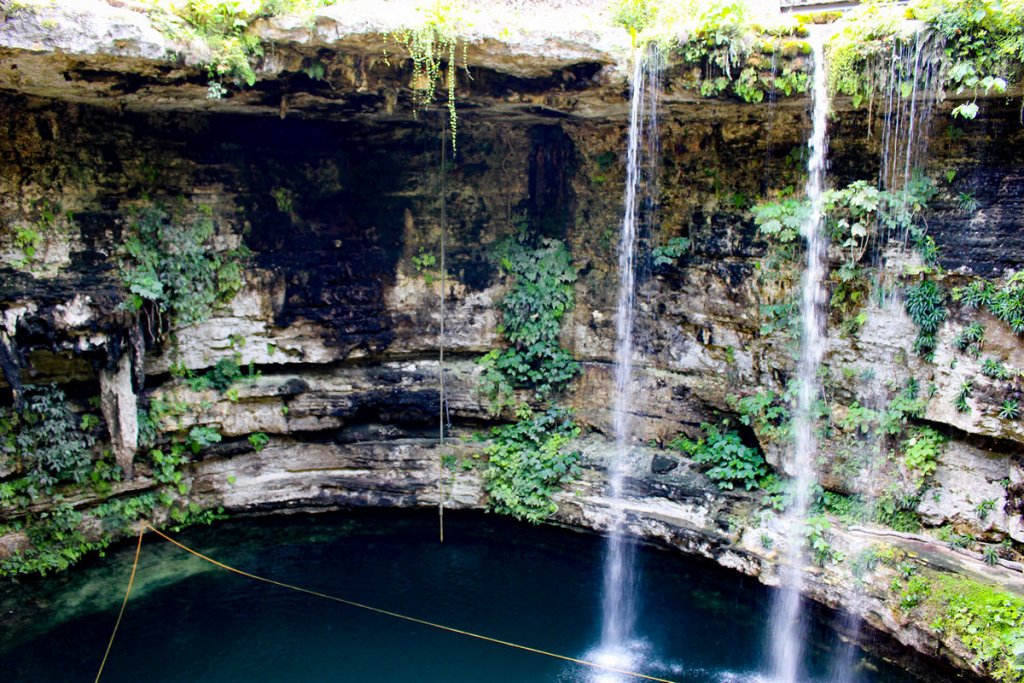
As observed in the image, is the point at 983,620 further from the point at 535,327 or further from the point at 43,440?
the point at 43,440

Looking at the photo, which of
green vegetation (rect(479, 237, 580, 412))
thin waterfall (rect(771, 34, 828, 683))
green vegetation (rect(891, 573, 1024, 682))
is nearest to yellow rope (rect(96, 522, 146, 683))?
green vegetation (rect(479, 237, 580, 412))

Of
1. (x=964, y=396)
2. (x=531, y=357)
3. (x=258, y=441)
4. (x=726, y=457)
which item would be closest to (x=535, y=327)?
(x=531, y=357)

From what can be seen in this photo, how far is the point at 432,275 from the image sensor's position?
9.77 metres

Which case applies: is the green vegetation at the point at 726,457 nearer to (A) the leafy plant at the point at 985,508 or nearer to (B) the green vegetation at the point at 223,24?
(A) the leafy plant at the point at 985,508

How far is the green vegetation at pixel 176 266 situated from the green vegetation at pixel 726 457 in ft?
19.7

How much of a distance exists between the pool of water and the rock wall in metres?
0.51

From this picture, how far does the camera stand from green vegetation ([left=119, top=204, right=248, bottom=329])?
8.16 m

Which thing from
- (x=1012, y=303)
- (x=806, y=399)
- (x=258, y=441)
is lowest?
(x=258, y=441)

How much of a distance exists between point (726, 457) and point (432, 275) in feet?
14.6

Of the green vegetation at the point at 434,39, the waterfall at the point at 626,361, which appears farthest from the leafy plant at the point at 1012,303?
the green vegetation at the point at 434,39

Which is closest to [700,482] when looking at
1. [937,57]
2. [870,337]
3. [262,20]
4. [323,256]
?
[870,337]

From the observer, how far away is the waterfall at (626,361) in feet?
23.7

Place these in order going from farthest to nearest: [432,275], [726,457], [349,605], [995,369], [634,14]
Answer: [432,275] < [726,457] < [349,605] < [634,14] < [995,369]

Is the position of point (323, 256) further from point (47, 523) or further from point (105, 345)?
point (47, 523)
